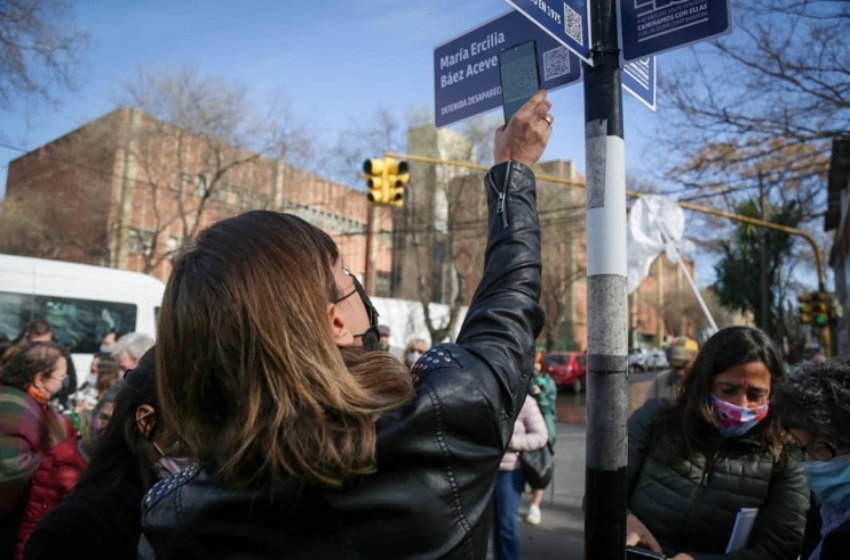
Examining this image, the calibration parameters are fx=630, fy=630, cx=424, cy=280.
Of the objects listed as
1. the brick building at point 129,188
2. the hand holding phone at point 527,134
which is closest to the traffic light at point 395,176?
the hand holding phone at point 527,134

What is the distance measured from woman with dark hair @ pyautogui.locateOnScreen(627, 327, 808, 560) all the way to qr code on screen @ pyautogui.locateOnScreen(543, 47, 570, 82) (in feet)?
4.20

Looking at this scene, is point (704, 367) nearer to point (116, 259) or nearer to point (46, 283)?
point (46, 283)

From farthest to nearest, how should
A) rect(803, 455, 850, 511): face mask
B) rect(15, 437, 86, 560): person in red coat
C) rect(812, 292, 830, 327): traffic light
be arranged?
rect(812, 292, 830, 327): traffic light, rect(15, 437, 86, 560): person in red coat, rect(803, 455, 850, 511): face mask

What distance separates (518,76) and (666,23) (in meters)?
0.64

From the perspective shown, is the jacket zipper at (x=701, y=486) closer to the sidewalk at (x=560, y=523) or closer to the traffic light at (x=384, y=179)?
the sidewalk at (x=560, y=523)

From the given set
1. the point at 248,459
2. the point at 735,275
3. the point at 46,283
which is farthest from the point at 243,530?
the point at 735,275

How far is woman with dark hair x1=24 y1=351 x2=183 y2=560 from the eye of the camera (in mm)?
1721

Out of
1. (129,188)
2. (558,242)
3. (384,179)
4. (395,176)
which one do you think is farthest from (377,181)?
(558,242)

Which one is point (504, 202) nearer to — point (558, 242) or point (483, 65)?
point (483, 65)

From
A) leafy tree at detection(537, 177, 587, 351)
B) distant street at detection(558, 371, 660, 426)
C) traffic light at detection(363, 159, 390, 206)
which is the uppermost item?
leafy tree at detection(537, 177, 587, 351)

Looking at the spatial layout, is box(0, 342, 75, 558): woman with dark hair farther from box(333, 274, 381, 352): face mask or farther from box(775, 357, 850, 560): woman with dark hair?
box(775, 357, 850, 560): woman with dark hair

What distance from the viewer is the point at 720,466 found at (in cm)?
243

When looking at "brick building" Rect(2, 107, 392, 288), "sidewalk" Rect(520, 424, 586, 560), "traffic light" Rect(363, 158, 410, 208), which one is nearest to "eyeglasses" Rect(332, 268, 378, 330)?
"sidewalk" Rect(520, 424, 586, 560)

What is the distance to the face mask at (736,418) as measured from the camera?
2445mm
